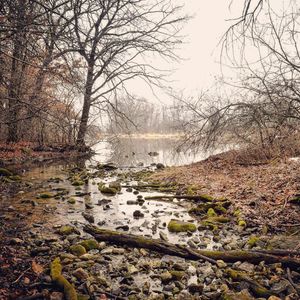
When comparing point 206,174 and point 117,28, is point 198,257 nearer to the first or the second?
point 206,174

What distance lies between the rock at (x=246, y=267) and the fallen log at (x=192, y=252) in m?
0.12

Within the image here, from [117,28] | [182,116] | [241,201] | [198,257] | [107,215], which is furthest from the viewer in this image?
[117,28]

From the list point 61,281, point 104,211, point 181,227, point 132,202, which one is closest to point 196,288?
point 61,281

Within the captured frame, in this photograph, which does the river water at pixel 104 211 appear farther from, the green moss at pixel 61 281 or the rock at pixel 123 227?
the green moss at pixel 61 281

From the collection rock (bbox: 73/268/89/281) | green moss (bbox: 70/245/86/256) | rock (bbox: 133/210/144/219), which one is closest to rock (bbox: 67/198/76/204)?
rock (bbox: 133/210/144/219)

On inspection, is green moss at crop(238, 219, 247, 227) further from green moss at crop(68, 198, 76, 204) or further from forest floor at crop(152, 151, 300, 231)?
green moss at crop(68, 198, 76, 204)

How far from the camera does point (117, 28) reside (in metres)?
22.1

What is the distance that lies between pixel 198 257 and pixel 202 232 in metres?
1.54

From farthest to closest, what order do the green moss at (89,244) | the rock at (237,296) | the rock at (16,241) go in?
the green moss at (89,244) < the rock at (16,241) < the rock at (237,296)

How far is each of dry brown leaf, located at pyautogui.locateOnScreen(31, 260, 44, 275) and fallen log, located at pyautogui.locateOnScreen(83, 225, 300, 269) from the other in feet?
4.74

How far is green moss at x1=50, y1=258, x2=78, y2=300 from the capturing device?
149 inches

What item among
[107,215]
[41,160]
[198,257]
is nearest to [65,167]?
[41,160]

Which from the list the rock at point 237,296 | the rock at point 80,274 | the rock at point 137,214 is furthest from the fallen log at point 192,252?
the rock at point 137,214

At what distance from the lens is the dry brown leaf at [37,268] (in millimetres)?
4341
